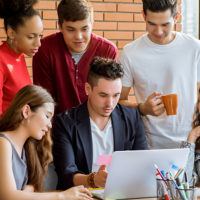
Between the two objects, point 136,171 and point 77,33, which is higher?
point 77,33

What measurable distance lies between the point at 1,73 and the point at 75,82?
509mm

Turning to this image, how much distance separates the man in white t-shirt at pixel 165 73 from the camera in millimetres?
2514

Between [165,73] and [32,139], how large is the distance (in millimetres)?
904

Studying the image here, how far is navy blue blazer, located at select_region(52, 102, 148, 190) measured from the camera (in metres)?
2.16

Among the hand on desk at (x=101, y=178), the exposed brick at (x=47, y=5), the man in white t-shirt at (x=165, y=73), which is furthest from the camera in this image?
the exposed brick at (x=47, y=5)

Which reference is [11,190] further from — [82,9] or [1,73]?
[82,9]

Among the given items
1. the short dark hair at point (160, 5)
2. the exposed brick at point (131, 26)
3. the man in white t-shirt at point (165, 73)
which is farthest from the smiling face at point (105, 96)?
the exposed brick at point (131, 26)

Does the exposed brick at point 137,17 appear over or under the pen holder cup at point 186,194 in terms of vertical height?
over

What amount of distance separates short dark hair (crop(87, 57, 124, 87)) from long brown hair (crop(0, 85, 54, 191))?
1.20 ft

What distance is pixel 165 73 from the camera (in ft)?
8.29

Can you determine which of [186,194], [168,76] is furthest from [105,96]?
[186,194]

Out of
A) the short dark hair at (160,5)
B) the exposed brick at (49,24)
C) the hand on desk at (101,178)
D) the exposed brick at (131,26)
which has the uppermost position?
the short dark hair at (160,5)

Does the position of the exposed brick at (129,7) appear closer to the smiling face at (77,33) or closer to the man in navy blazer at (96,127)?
the smiling face at (77,33)

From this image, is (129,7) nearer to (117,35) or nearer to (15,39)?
(117,35)
